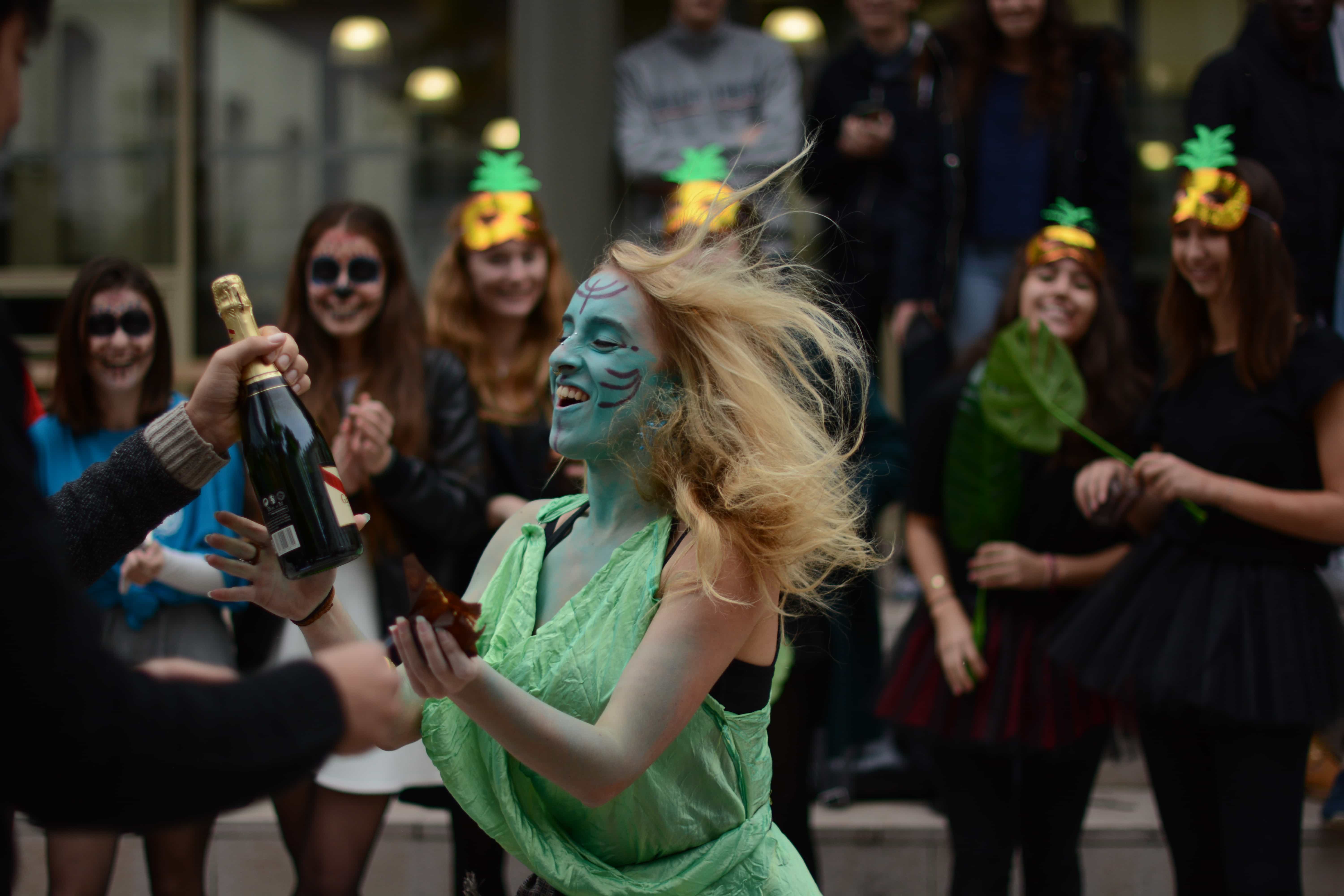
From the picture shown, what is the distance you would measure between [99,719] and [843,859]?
317 cm

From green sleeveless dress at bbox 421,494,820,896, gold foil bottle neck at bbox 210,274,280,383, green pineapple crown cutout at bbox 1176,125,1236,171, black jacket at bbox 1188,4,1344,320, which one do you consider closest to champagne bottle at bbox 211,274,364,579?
gold foil bottle neck at bbox 210,274,280,383

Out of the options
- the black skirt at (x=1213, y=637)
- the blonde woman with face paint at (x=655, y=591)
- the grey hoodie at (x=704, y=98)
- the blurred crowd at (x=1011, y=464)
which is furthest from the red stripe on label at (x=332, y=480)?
the grey hoodie at (x=704, y=98)

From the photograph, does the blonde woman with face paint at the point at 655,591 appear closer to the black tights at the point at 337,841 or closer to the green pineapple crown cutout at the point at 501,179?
the black tights at the point at 337,841

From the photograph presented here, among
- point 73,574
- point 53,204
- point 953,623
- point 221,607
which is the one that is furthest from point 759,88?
point 53,204

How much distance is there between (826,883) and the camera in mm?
4062

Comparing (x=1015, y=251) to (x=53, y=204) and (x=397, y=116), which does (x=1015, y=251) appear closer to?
(x=397, y=116)

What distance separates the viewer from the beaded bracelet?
2.01m

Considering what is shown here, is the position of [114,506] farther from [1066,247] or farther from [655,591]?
[1066,247]

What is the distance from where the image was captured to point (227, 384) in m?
2.08

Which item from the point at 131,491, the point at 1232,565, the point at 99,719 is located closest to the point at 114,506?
the point at 131,491

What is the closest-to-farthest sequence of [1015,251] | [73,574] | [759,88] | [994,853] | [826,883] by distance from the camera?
1. [73,574]
2. [994,853]
3. [826,883]
4. [1015,251]
5. [759,88]

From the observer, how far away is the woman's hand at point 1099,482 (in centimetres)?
334

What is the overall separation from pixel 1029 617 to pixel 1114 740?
580 millimetres

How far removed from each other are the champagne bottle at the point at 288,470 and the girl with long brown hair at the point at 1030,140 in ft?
9.35
